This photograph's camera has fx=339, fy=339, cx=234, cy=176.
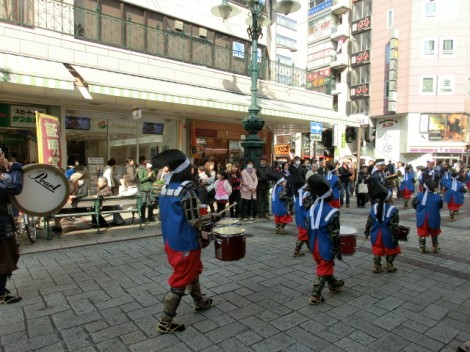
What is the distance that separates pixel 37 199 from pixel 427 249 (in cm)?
675

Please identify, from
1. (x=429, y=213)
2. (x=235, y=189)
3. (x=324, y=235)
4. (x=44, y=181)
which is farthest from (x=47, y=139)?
(x=429, y=213)

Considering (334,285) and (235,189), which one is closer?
(334,285)

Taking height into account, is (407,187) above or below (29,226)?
above

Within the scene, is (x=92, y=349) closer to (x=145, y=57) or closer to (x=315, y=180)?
(x=315, y=180)

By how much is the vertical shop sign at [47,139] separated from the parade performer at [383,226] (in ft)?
22.1

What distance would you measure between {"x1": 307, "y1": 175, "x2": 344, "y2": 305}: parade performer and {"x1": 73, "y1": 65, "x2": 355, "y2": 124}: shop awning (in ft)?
21.7

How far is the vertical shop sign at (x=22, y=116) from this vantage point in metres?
9.84

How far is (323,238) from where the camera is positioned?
405 cm

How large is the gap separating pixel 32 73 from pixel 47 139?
1578 mm

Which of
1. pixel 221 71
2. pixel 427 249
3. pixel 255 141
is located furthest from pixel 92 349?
pixel 221 71

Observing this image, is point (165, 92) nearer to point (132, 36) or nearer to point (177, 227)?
point (132, 36)

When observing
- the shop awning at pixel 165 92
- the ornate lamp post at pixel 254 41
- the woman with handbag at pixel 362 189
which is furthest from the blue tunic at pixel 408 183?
the ornate lamp post at pixel 254 41

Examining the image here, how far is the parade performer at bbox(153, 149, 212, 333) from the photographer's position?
10.9ft

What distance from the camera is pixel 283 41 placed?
48.5 metres
